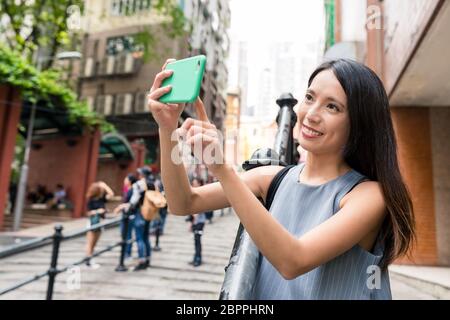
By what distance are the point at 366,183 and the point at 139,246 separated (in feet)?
17.4

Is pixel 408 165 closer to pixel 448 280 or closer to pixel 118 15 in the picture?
pixel 448 280

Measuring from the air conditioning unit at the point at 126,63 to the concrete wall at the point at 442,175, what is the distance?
18.3 metres

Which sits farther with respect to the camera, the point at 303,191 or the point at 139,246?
the point at 139,246

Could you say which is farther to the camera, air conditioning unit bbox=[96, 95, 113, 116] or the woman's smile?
air conditioning unit bbox=[96, 95, 113, 116]

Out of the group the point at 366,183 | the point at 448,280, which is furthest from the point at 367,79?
the point at 448,280

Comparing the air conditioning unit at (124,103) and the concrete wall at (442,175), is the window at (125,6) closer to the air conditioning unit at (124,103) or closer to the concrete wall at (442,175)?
the air conditioning unit at (124,103)

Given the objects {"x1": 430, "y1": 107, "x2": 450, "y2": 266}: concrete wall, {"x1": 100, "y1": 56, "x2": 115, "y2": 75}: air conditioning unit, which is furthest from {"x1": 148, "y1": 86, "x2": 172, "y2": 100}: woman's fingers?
{"x1": 100, "y1": 56, "x2": 115, "y2": 75}: air conditioning unit

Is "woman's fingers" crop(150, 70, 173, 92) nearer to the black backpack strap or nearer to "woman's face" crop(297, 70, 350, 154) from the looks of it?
"woman's face" crop(297, 70, 350, 154)

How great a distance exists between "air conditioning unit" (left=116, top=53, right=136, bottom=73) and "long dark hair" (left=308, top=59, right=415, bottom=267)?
70.6 feet

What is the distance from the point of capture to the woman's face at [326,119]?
0.89m

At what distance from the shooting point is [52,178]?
532 inches

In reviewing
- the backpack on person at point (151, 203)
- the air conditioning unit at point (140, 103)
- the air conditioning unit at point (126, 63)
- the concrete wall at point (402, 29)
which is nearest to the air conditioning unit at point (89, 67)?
the air conditioning unit at point (126, 63)

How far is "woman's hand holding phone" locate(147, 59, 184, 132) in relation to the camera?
791 mm

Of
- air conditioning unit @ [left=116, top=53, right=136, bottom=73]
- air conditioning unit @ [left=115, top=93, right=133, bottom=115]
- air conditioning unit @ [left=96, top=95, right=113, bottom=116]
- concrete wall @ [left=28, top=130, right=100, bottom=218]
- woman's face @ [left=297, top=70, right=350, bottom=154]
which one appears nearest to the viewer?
woman's face @ [left=297, top=70, right=350, bottom=154]
